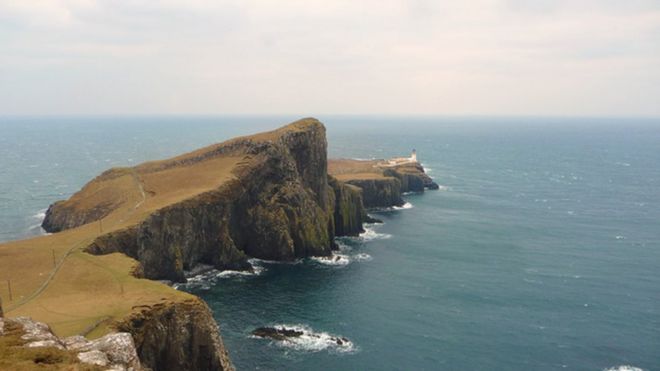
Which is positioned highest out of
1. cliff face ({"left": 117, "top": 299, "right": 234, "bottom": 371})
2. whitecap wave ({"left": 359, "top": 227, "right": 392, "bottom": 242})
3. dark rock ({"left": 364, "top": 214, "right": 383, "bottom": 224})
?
cliff face ({"left": 117, "top": 299, "right": 234, "bottom": 371})

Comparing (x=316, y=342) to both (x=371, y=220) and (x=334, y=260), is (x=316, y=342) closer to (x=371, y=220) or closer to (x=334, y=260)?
(x=334, y=260)

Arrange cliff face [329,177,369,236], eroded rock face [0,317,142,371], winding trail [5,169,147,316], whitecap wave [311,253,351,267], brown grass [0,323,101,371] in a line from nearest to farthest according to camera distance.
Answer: brown grass [0,323,101,371]
eroded rock face [0,317,142,371]
winding trail [5,169,147,316]
whitecap wave [311,253,351,267]
cliff face [329,177,369,236]

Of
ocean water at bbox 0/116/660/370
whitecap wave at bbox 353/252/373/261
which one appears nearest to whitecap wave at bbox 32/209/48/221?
ocean water at bbox 0/116/660/370

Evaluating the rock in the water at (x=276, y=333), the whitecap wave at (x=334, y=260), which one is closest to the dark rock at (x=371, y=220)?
the whitecap wave at (x=334, y=260)

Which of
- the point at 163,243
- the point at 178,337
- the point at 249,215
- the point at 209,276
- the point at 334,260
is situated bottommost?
the point at 209,276

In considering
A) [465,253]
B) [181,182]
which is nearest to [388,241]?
[465,253]

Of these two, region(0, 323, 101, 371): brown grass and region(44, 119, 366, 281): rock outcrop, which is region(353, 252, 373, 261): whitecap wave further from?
region(0, 323, 101, 371): brown grass

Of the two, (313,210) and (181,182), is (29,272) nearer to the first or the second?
(181,182)

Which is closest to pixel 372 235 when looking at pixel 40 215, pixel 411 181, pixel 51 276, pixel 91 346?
pixel 411 181
